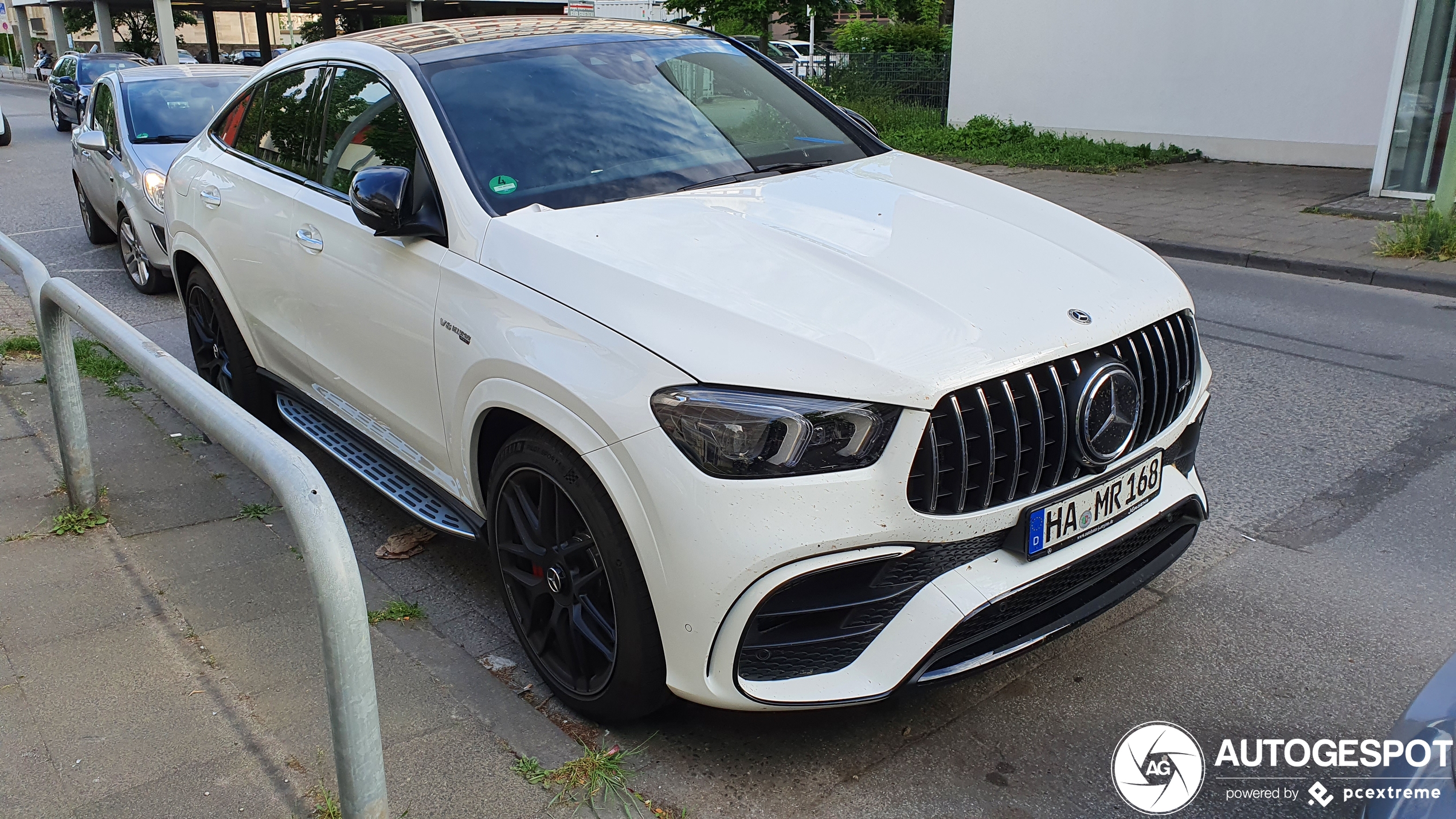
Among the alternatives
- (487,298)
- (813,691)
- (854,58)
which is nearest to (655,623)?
(813,691)

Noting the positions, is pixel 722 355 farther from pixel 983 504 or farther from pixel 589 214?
pixel 589 214

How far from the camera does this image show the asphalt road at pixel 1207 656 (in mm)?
2701

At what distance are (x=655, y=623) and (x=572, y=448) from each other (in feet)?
1.52

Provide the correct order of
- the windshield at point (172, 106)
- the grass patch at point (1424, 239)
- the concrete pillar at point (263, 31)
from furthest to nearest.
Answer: the concrete pillar at point (263, 31)
the windshield at point (172, 106)
the grass patch at point (1424, 239)

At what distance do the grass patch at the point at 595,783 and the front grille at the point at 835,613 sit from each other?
1.38 ft

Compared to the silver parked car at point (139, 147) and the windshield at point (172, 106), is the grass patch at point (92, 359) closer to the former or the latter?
the silver parked car at point (139, 147)

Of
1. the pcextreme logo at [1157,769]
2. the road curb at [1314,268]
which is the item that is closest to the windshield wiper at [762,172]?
the pcextreme logo at [1157,769]

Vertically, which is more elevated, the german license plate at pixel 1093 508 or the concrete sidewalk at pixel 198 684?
the german license plate at pixel 1093 508

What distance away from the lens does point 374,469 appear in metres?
3.87

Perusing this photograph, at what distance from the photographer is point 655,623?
2.57 metres

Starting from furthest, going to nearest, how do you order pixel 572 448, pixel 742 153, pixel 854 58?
pixel 854 58
pixel 742 153
pixel 572 448

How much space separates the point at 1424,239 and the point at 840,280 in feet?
26.7

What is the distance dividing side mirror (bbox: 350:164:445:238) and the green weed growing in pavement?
1500 millimetres

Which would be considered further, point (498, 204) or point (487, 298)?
point (498, 204)
